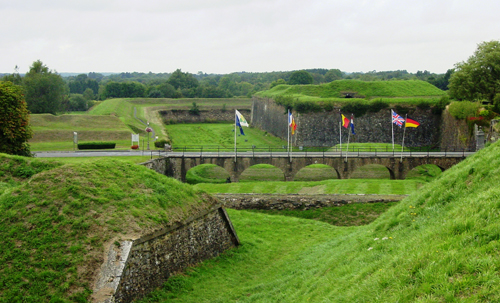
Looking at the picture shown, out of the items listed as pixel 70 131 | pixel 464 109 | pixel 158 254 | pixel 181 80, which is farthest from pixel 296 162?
pixel 181 80

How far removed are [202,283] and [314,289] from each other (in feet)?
13.9

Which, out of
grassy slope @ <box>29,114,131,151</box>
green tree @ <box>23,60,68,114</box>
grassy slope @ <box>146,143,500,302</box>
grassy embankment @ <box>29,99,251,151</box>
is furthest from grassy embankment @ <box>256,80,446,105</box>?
grassy slope @ <box>146,143,500,302</box>

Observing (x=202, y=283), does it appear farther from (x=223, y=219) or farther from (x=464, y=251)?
(x=464, y=251)

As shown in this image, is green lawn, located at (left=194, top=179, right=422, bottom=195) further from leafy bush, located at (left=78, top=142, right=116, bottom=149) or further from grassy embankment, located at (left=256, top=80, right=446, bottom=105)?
grassy embankment, located at (left=256, top=80, right=446, bottom=105)

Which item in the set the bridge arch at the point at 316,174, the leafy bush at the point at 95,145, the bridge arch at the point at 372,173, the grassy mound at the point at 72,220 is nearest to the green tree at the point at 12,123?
the leafy bush at the point at 95,145

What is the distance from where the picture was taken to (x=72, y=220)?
12.7 metres

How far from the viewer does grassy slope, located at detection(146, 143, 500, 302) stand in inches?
289

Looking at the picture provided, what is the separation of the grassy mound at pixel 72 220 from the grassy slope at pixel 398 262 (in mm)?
1950

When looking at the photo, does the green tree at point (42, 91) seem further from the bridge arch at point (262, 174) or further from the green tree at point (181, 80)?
the green tree at point (181, 80)

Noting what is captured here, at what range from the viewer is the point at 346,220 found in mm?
26844

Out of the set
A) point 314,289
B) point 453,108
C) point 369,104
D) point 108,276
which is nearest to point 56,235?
point 108,276

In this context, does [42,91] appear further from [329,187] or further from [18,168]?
[18,168]

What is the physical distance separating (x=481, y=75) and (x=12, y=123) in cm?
4361

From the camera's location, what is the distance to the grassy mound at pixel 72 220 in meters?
11.2
